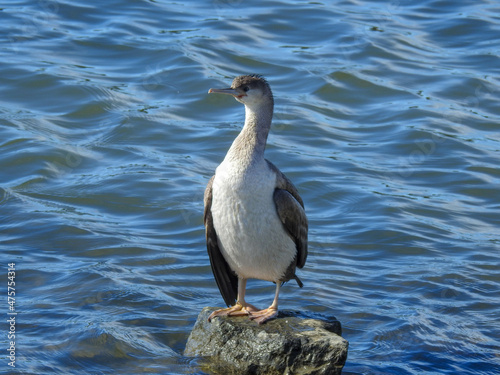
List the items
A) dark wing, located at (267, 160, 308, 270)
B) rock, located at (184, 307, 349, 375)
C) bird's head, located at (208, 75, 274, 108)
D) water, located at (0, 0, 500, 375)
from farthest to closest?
water, located at (0, 0, 500, 375) → bird's head, located at (208, 75, 274, 108) → dark wing, located at (267, 160, 308, 270) → rock, located at (184, 307, 349, 375)

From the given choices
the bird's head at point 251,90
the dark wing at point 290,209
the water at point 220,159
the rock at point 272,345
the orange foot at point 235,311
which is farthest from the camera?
the water at point 220,159

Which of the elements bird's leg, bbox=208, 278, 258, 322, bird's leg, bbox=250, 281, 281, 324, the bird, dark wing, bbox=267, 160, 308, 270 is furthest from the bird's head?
bird's leg, bbox=250, 281, 281, 324

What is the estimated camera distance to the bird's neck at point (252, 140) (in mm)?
6316

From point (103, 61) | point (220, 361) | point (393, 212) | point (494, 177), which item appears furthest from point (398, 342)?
point (103, 61)

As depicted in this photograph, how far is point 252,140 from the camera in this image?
21.0ft

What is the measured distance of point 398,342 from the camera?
754 cm

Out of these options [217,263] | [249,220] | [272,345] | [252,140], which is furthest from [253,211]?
[272,345]

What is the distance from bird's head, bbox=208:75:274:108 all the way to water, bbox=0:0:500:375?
6.93 feet

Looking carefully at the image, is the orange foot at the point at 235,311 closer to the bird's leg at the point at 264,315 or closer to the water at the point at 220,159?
the bird's leg at the point at 264,315

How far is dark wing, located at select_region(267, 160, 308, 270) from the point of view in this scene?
641 cm

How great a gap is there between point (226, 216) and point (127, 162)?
567cm

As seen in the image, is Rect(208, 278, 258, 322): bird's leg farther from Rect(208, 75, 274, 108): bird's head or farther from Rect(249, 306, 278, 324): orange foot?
Rect(208, 75, 274, 108): bird's head

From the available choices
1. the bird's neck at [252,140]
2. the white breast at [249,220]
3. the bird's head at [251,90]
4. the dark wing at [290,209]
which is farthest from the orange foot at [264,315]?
the bird's head at [251,90]

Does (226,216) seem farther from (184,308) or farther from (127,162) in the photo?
(127,162)
